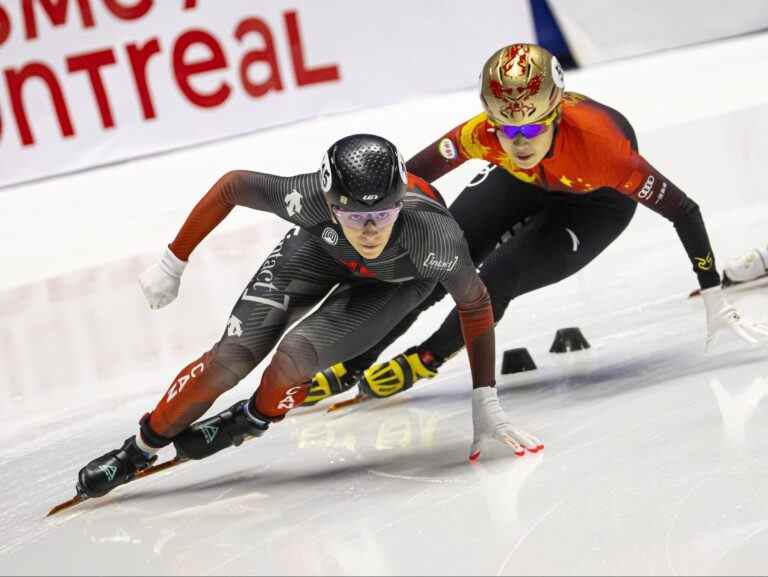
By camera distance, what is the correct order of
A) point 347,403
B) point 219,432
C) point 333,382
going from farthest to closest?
point 347,403
point 333,382
point 219,432

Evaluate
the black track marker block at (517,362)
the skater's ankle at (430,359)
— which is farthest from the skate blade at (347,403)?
the black track marker block at (517,362)

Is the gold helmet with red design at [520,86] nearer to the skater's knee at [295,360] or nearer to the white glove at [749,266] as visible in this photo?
the skater's knee at [295,360]

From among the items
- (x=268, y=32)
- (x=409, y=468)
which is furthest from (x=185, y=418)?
(x=268, y=32)

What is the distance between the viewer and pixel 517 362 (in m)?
4.86

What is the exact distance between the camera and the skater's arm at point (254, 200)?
3.69 metres

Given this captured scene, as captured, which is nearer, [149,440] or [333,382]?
[149,440]

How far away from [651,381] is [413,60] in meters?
6.93

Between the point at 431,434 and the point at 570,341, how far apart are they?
45.1 inches

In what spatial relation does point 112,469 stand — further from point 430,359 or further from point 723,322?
point 723,322

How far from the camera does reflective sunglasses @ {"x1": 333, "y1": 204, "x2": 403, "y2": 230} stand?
3.41 metres

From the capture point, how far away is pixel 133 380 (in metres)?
5.13

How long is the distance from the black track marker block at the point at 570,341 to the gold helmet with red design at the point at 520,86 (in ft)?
3.75

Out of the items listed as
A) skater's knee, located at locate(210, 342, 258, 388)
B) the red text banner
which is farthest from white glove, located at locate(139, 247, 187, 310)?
the red text banner

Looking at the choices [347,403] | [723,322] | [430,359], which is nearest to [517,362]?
[430,359]
